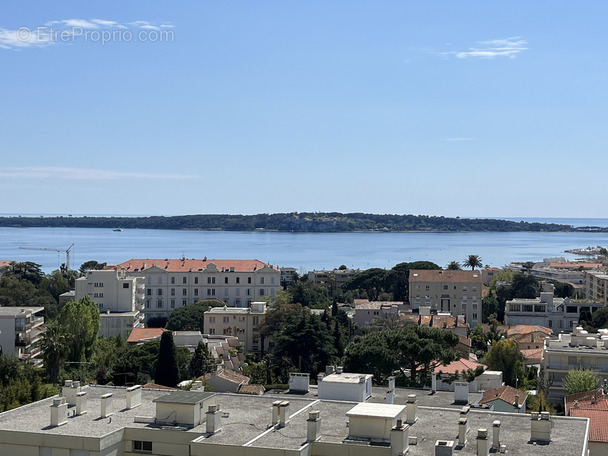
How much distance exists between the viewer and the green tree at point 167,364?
38.5 metres

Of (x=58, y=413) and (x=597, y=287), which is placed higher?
(x=58, y=413)

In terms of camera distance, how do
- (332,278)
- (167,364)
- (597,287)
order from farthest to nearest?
1. (332,278)
2. (597,287)
3. (167,364)

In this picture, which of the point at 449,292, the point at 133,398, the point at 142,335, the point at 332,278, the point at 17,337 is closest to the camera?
the point at 133,398

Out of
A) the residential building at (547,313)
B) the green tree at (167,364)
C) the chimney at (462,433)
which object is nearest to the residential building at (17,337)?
the green tree at (167,364)

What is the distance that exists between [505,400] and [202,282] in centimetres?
5587

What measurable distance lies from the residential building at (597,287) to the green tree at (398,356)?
51.4m

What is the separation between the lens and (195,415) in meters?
16.4

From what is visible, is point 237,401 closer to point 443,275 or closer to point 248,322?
point 248,322

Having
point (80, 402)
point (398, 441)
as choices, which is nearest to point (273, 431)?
point (398, 441)

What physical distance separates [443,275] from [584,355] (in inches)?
1568

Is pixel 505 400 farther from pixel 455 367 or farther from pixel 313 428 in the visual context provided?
pixel 455 367

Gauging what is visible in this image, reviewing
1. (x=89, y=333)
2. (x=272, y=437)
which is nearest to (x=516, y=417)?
(x=272, y=437)

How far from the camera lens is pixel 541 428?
15.9 metres

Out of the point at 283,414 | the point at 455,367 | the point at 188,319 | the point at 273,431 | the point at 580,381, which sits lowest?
the point at 188,319
